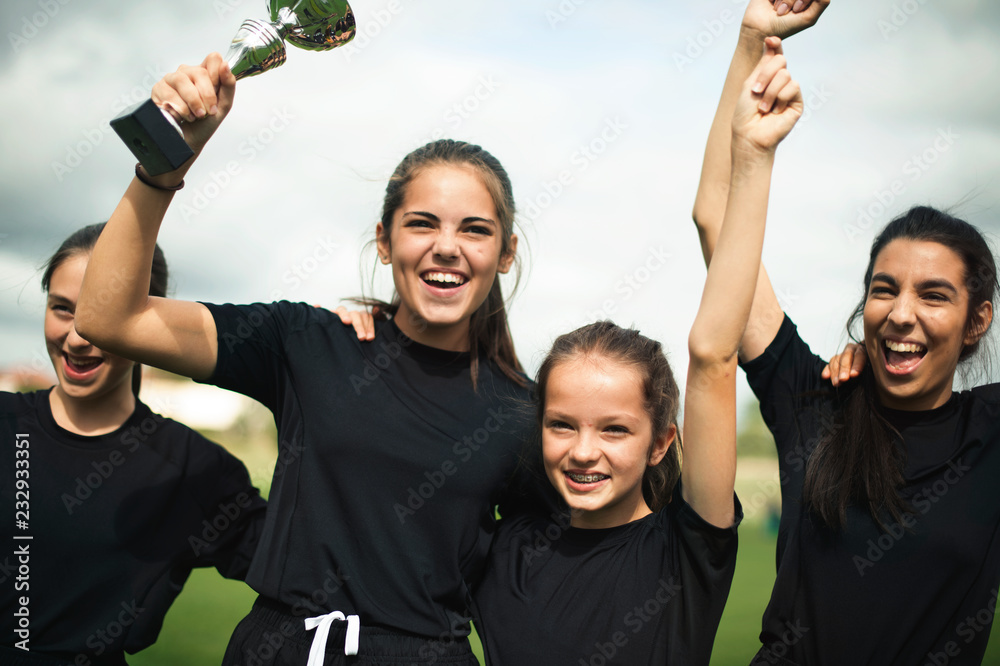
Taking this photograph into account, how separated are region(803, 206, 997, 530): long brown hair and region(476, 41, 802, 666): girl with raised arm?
437mm

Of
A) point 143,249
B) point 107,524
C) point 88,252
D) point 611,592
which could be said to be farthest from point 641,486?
point 88,252

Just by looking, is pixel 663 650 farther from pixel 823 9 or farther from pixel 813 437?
pixel 823 9

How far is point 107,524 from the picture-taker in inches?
103

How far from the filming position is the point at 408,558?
2.10m

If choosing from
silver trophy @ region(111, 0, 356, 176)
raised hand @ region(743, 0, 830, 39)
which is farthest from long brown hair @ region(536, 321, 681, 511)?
silver trophy @ region(111, 0, 356, 176)

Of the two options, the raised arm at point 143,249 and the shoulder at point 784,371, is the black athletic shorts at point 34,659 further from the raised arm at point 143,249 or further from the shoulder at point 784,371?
the shoulder at point 784,371

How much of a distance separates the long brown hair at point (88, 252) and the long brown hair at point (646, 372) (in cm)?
150

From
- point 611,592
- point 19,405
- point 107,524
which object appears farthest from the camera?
point 19,405

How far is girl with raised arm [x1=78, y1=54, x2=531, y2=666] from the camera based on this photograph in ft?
6.26

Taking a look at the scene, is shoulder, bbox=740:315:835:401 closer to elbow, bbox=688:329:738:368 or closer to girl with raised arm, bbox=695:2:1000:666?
girl with raised arm, bbox=695:2:1000:666

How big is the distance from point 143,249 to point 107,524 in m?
1.20

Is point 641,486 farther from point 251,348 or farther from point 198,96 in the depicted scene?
point 198,96

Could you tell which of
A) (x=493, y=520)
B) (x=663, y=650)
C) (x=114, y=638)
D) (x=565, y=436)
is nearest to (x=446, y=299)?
(x=565, y=436)

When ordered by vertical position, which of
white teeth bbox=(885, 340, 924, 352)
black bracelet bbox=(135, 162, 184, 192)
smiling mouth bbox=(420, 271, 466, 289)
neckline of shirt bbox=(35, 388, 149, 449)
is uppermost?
black bracelet bbox=(135, 162, 184, 192)
